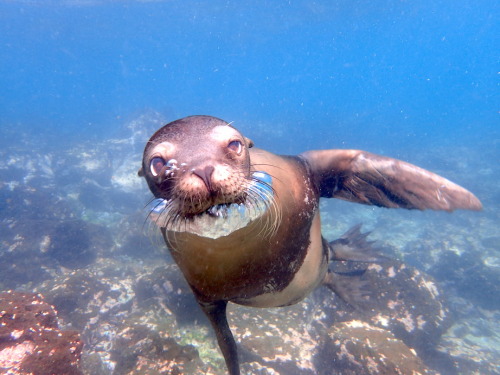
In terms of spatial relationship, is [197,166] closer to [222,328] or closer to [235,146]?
[235,146]

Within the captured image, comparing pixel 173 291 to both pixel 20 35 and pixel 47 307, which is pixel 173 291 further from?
pixel 20 35

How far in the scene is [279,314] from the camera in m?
5.47

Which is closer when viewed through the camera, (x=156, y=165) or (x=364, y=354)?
(x=156, y=165)

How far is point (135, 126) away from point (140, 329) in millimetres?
18853

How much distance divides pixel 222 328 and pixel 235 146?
177 centimetres

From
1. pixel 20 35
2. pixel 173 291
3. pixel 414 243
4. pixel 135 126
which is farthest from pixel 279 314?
pixel 20 35

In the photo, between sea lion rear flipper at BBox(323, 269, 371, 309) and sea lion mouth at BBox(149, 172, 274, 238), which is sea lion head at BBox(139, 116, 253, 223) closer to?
sea lion mouth at BBox(149, 172, 274, 238)

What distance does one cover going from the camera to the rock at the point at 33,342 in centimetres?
271

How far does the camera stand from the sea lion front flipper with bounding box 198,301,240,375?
2.27m

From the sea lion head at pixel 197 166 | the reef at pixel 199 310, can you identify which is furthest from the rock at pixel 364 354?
the sea lion head at pixel 197 166

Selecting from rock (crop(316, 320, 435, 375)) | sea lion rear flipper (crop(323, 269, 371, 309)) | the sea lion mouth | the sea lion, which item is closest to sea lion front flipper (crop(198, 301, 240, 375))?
the sea lion

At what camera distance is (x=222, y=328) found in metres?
2.56

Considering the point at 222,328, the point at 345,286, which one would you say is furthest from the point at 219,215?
the point at 345,286

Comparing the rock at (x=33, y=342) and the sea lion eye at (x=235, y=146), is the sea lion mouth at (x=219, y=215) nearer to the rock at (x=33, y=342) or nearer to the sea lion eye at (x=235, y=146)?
the sea lion eye at (x=235, y=146)
